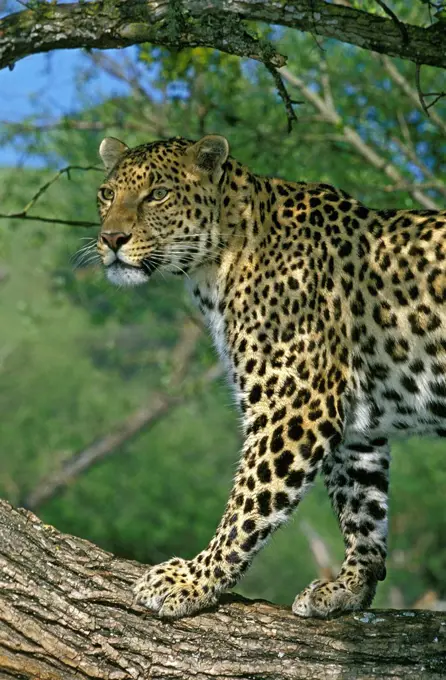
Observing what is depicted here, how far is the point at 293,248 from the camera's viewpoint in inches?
277

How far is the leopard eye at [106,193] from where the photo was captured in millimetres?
7332

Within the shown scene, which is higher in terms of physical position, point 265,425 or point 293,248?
point 293,248

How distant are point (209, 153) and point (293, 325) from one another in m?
1.34

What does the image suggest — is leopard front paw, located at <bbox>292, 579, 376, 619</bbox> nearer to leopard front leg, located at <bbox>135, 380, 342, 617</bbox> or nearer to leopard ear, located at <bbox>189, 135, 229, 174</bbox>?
leopard front leg, located at <bbox>135, 380, 342, 617</bbox>

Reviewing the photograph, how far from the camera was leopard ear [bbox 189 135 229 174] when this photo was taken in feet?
23.8

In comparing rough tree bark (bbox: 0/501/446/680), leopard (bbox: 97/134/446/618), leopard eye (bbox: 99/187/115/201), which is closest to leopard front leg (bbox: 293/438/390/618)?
leopard (bbox: 97/134/446/618)

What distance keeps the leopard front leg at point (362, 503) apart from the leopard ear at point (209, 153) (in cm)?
→ 201

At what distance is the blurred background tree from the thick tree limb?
38cm

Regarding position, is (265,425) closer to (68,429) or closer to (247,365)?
(247,365)

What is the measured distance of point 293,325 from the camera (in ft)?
22.2

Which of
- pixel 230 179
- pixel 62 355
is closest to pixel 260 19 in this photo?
pixel 230 179

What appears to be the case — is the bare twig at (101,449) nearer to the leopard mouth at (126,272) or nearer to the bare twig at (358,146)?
the bare twig at (358,146)

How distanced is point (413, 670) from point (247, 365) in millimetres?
1977

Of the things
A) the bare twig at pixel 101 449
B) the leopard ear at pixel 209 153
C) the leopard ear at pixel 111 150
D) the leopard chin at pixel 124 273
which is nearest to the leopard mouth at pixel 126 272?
the leopard chin at pixel 124 273
